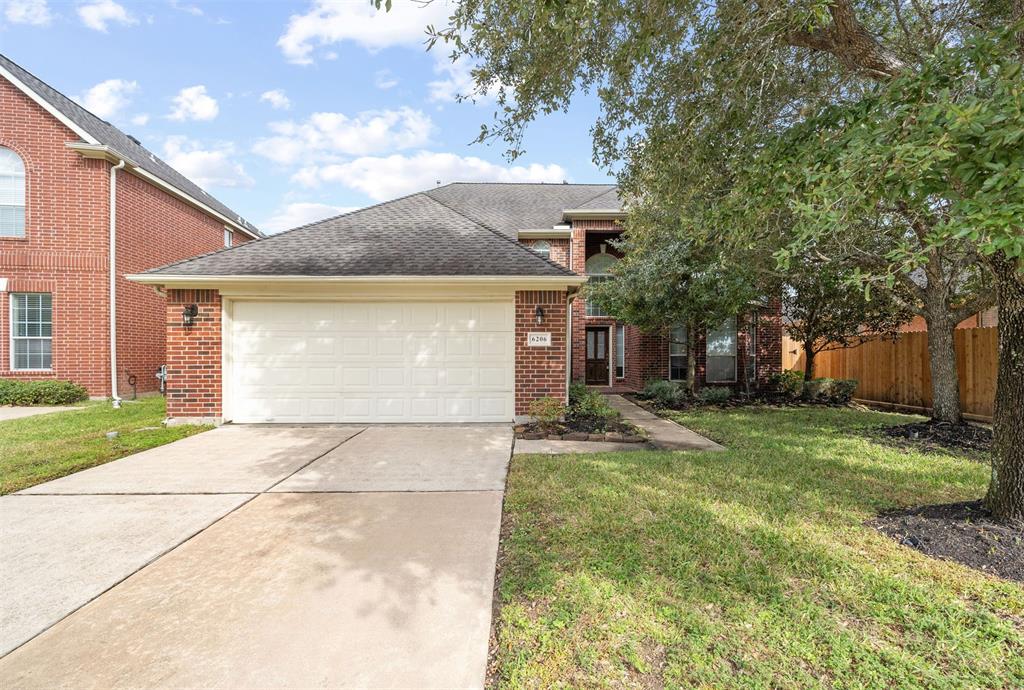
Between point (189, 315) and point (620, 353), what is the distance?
1250cm

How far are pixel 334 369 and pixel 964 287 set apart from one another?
1163 centimetres

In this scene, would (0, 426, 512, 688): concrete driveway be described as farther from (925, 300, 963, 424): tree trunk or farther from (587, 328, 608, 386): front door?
(587, 328, 608, 386): front door

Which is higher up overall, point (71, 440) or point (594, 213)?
point (594, 213)

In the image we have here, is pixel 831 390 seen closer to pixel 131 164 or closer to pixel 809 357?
pixel 809 357

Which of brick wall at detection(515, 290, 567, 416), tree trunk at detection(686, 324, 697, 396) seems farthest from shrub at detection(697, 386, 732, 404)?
brick wall at detection(515, 290, 567, 416)

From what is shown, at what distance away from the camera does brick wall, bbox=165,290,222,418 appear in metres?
7.83

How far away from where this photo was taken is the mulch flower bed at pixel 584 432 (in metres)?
6.95

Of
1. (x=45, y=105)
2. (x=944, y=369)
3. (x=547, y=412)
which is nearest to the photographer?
(x=547, y=412)

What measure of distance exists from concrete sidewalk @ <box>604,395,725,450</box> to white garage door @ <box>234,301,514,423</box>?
251 centimetres

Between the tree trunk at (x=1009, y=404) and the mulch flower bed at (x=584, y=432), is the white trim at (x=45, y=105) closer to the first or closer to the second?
the mulch flower bed at (x=584, y=432)

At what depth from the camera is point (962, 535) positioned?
3404mm

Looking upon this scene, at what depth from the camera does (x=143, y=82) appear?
895 cm

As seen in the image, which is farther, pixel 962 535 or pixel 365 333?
pixel 365 333

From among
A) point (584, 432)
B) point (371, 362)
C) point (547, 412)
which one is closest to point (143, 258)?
point (371, 362)
